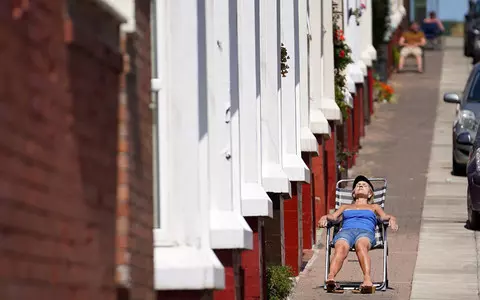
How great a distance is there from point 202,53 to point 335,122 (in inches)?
434

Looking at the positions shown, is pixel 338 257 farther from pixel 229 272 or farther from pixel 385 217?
pixel 229 272

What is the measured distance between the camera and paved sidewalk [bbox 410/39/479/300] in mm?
15165

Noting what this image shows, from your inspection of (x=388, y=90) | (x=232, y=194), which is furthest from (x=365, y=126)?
(x=232, y=194)

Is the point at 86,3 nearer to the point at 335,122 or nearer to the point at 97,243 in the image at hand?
the point at 97,243

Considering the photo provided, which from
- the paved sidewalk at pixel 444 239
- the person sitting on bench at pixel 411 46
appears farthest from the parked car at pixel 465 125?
the person sitting on bench at pixel 411 46

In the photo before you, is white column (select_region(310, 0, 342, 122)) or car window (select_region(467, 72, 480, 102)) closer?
white column (select_region(310, 0, 342, 122))

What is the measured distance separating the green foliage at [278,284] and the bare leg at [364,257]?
2.19 feet

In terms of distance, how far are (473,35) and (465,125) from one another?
19.7 m

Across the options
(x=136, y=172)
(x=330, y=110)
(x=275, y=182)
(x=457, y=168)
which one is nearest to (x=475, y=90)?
(x=457, y=168)

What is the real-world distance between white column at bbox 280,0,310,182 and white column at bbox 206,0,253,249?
11.7ft

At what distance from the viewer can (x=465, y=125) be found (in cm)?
2403

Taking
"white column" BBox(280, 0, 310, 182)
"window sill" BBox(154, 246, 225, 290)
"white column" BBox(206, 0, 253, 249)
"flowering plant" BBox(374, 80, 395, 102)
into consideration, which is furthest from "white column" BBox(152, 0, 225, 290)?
"flowering plant" BBox(374, 80, 395, 102)

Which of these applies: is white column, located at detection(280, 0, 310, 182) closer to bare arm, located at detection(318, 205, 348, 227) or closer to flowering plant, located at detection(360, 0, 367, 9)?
bare arm, located at detection(318, 205, 348, 227)

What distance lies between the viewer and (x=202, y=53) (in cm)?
955
